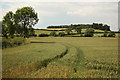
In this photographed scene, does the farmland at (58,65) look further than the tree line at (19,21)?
No

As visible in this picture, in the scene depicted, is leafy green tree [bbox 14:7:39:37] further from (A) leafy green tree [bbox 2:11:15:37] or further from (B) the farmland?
(B) the farmland

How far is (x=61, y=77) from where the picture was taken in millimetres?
11109

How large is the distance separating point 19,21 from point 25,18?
9.10 feet

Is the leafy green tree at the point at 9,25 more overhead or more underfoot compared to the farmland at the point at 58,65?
more overhead

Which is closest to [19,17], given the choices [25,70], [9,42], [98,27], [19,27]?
[19,27]

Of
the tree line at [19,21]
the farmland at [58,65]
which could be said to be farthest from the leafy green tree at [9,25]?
the farmland at [58,65]

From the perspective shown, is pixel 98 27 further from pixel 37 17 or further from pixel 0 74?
pixel 0 74

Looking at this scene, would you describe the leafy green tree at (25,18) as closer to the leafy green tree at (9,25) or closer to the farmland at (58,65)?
the leafy green tree at (9,25)

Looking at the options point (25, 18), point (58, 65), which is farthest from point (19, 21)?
point (58, 65)

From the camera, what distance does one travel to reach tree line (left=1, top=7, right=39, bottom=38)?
5428 centimetres

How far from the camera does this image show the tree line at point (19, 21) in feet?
178

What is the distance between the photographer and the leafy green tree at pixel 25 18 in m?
54.8

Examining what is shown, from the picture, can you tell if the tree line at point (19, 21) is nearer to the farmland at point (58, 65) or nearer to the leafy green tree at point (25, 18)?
the leafy green tree at point (25, 18)

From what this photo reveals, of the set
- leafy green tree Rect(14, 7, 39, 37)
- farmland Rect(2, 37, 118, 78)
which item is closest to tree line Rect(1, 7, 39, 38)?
leafy green tree Rect(14, 7, 39, 37)
